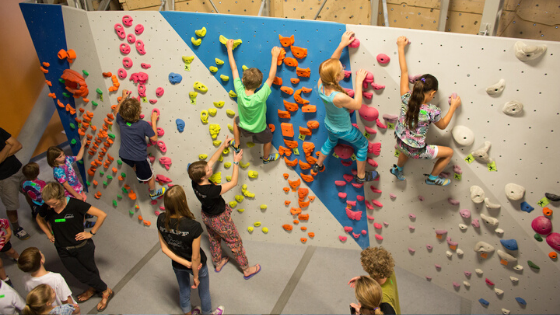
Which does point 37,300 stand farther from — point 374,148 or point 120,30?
point 374,148

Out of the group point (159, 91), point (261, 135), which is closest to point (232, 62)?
point (261, 135)

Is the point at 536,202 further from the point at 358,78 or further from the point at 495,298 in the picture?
the point at 358,78

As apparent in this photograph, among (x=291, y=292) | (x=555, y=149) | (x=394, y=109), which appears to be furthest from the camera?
(x=291, y=292)

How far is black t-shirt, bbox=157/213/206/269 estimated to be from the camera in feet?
7.90

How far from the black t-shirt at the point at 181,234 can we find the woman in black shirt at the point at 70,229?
26.3 inches

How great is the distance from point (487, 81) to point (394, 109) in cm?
63

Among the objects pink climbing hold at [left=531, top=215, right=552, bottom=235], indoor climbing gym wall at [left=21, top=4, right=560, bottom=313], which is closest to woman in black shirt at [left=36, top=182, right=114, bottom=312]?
indoor climbing gym wall at [left=21, top=4, right=560, bottom=313]

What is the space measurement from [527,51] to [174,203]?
2369 mm

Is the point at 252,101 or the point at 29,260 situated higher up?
the point at 252,101

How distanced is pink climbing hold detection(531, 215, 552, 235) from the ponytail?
114 cm

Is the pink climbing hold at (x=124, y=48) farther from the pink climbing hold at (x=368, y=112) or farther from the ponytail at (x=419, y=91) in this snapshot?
the ponytail at (x=419, y=91)

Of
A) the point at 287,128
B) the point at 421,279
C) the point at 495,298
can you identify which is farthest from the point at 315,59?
the point at 495,298

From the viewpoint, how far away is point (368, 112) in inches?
110

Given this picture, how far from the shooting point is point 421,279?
3.39m
